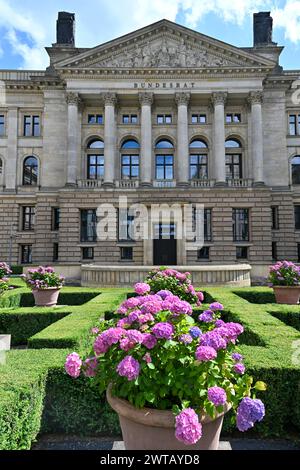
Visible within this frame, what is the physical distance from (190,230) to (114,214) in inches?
282

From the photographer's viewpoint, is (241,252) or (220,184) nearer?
(220,184)

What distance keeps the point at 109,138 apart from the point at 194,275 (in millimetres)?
18793

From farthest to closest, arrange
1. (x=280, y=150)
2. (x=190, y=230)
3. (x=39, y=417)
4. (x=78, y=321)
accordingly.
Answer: (x=280, y=150)
(x=190, y=230)
(x=78, y=321)
(x=39, y=417)

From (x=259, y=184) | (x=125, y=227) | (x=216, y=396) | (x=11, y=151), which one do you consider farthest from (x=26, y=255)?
(x=216, y=396)

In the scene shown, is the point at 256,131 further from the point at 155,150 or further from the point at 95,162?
the point at 95,162

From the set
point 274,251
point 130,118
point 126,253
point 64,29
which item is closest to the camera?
point 126,253

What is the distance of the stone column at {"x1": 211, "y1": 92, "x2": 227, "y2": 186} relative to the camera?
29.8 metres

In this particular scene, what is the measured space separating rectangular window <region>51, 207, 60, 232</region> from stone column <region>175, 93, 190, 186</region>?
12.4m

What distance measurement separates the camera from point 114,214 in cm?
2959

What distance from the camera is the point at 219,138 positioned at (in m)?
30.1

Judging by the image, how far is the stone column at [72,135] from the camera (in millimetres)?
30016

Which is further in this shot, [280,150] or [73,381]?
[280,150]
